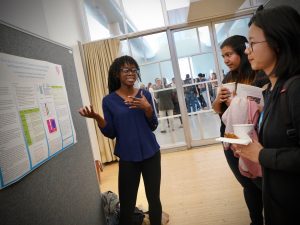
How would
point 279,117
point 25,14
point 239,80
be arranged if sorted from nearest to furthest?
point 279,117, point 239,80, point 25,14

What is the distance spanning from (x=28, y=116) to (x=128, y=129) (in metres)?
0.66

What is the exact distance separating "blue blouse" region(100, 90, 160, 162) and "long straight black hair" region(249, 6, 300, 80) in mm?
957

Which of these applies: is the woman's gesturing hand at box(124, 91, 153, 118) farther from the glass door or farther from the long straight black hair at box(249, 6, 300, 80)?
the glass door

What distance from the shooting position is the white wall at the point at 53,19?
2.21 m

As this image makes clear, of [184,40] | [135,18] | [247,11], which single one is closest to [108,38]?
[135,18]

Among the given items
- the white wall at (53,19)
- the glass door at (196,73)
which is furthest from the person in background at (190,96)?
the white wall at (53,19)

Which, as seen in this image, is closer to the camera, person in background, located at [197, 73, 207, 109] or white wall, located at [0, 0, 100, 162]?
white wall, located at [0, 0, 100, 162]

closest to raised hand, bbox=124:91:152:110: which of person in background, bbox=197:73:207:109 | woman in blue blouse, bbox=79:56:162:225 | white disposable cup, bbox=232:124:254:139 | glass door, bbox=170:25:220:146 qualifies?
woman in blue blouse, bbox=79:56:162:225

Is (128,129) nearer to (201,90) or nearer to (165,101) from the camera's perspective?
(165,101)

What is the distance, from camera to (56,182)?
1.36 m

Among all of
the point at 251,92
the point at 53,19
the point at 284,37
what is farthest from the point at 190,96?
the point at 284,37

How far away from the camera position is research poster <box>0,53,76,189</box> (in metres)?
0.99

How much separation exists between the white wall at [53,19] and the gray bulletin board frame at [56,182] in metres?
0.15

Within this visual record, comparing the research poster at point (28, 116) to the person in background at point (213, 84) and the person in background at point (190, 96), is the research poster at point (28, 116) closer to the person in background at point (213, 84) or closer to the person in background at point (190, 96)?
the person in background at point (190, 96)
